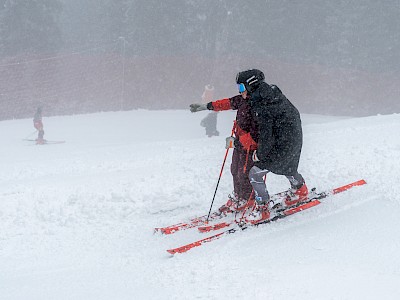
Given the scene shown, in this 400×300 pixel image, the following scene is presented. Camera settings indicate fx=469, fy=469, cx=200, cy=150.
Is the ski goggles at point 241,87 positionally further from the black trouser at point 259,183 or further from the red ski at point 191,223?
the red ski at point 191,223

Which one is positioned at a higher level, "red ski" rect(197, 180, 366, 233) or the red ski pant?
the red ski pant

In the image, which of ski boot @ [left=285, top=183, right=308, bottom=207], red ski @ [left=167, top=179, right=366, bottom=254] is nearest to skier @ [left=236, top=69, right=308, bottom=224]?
red ski @ [left=167, top=179, right=366, bottom=254]

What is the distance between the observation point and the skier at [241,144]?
6211 mm

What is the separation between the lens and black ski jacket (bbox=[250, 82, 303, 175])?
18.3 ft

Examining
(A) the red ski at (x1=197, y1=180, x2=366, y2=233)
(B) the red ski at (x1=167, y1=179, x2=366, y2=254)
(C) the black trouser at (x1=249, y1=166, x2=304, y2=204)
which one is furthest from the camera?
(A) the red ski at (x1=197, y1=180, x2=366, y2=233)

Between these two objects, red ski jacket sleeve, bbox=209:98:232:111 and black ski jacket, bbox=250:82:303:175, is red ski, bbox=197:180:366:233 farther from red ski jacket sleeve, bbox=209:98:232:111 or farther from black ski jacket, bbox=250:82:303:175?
red ski jacket sleeve, bbox=209:98:232:111

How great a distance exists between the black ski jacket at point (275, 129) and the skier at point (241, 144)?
1.22ft

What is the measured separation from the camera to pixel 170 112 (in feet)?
95.7

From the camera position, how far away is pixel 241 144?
6.28m

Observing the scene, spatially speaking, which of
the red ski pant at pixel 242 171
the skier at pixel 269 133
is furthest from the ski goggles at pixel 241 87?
the red ski pant at pixel 242 171

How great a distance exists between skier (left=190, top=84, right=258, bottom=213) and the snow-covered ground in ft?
2.37

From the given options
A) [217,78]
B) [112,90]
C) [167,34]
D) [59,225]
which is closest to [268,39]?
[217,78]

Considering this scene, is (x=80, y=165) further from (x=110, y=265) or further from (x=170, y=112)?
(x=170, y=112)

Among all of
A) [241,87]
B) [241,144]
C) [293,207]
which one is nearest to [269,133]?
[241,87]
